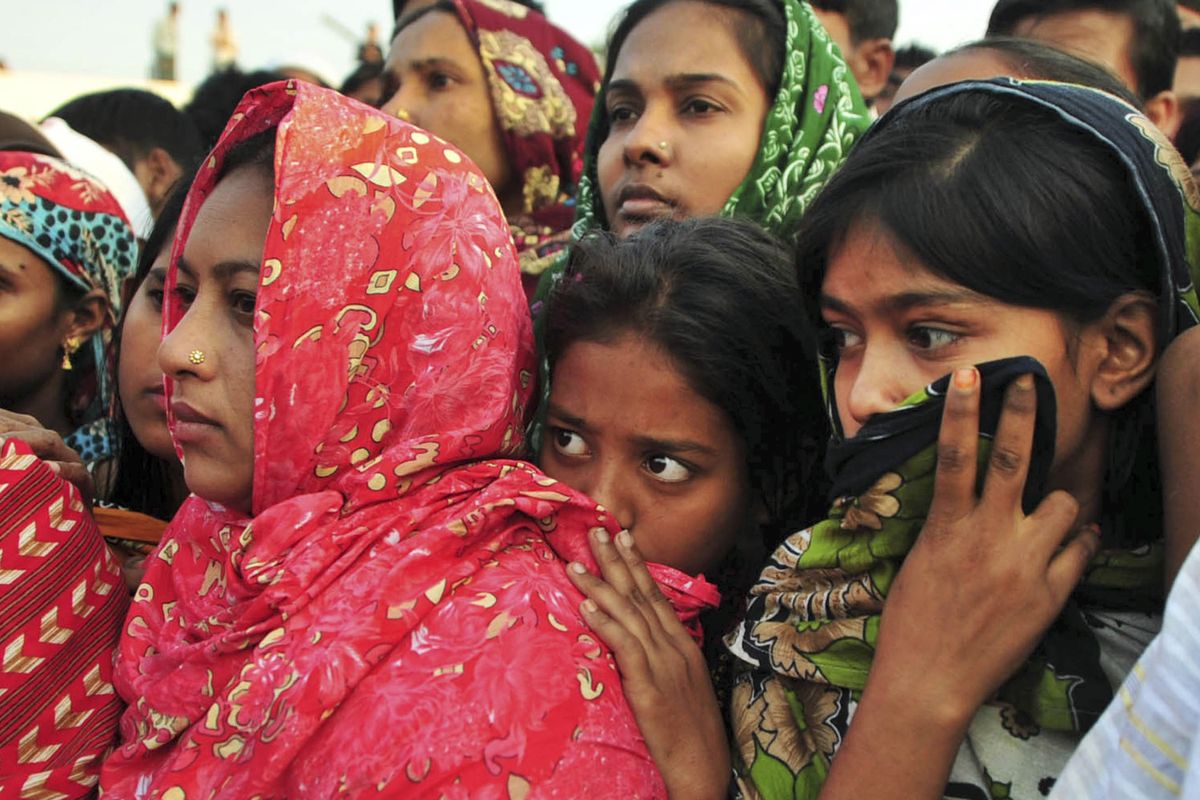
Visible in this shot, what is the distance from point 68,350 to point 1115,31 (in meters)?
3.57

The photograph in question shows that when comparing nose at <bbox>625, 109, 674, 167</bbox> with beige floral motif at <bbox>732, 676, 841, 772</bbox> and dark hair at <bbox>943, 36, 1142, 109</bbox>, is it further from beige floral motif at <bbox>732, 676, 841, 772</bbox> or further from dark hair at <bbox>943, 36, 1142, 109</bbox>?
beige floral motif at <bbox>732, 676, 841, 772</bbox>

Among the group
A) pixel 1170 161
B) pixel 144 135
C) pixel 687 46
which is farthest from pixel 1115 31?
pixel 144 135

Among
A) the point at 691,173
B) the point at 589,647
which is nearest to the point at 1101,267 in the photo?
the point at 589,647

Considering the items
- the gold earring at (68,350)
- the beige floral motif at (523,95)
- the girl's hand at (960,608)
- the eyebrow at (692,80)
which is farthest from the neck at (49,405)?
the girl's hand at (960,608)

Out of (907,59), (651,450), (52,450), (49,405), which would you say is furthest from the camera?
(907,59)

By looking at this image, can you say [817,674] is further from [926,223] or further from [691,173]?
[691,173]

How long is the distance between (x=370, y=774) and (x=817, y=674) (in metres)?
0.71

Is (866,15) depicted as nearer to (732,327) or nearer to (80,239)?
(732,327)

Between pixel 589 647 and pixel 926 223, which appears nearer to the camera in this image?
pixel 926 223

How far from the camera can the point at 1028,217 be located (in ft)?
5.33

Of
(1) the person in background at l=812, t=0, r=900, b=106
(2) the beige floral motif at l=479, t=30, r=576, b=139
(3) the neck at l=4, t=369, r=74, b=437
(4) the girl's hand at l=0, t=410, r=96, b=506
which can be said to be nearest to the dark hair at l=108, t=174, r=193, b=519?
(3) the neck at l=4, t=369, r=74, b=437

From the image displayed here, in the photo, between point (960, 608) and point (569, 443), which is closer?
point (960, 608)

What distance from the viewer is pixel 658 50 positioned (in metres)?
3.25

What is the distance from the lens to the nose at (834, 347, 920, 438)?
1661mm
